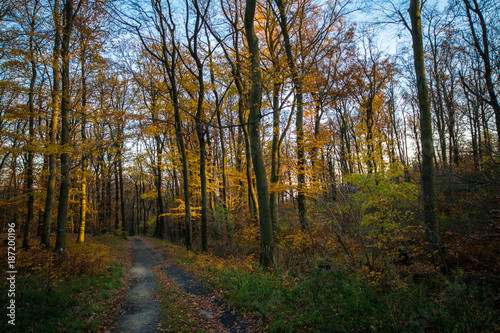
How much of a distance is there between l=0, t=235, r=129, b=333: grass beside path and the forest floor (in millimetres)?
446

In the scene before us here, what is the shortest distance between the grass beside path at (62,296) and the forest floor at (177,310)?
0.45 m

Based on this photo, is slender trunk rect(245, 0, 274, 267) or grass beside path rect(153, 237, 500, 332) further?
slender trunk rect(245, 0, 274, 267)

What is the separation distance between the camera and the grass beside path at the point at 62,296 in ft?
13.5

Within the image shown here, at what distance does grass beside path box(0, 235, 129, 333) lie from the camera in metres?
4.11

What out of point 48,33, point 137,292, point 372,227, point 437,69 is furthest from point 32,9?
point 437,69

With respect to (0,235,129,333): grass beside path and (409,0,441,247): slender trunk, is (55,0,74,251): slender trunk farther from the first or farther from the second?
(409,0,441,247): slender trunk

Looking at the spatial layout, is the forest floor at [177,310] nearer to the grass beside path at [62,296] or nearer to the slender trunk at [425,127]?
the grass beside path at [62,296]

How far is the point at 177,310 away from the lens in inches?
225

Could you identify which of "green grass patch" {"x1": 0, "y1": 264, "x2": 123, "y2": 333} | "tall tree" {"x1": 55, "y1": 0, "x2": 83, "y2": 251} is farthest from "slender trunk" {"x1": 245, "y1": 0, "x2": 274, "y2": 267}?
"tall tree" {"x1": 55, "y1": 0, "x2": 83, "y2": 251}

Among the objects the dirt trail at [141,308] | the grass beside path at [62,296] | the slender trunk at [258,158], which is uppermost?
the slender trunk at [258,158]

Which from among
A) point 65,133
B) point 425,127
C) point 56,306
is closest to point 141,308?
point 56,306

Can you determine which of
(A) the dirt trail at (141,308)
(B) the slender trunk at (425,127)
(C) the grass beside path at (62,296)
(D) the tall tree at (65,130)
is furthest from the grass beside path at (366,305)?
(D) the tall tree at (65,130)

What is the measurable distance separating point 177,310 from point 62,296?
2.33 metres

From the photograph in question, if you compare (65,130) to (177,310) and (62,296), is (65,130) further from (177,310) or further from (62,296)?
(177,310)
